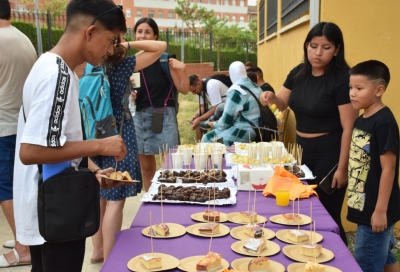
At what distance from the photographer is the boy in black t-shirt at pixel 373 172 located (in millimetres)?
2375

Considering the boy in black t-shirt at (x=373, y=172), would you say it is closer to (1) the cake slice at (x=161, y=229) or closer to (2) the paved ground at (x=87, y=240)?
(1) the cake slice at (x=161, y=229)

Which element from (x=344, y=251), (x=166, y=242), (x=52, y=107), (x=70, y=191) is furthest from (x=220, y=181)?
(x=52, y=107)

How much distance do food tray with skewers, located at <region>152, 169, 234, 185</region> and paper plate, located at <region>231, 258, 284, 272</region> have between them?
1073 millimetres

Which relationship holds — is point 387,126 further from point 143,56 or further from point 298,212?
point 143,56

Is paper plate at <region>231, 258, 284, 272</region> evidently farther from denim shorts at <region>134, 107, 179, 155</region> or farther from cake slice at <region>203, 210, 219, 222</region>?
denim shorts at <region>134, 107, 179, 155</region>

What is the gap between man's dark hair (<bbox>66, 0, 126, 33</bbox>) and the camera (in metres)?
1.73

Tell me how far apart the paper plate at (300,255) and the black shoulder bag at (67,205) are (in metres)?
0.85

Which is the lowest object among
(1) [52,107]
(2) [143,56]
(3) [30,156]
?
(3) [30,156]

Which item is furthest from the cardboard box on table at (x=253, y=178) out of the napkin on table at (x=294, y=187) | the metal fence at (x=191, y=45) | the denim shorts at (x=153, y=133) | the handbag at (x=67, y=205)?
the metal fence at (x=191, y=45)

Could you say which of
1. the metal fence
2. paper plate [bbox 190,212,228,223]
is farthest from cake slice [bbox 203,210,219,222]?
the metal fence

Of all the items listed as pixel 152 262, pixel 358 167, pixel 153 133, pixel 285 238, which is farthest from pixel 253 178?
pixel 153 133

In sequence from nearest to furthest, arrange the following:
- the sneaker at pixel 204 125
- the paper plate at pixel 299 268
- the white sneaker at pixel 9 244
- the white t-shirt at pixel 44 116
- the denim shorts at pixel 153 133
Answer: the white t-shirt at pixel 44 116, the paper plate at pixel 299 268, the white sneaker at pixel 9 244, the denim shorts at pixel 153 133, the sneaker at pixel 204 125

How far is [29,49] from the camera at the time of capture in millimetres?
3355

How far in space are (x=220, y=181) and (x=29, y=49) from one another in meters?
1.89
